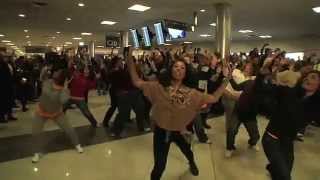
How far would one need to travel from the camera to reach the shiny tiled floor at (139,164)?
15.4ft

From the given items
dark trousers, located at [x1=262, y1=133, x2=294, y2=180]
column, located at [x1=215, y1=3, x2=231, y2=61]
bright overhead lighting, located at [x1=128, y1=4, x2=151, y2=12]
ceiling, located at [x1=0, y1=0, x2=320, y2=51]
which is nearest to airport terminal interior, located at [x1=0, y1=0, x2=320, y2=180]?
dark trousers, located at [x1=262, y1=133, x2=294, y2=180]

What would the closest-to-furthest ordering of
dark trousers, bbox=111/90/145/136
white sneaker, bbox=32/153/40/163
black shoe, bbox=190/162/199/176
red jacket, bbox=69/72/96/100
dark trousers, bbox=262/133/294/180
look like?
dark trousers, bbox=262/133/294/180, black shoe, bbox=190/162/199/176, white sneaker, bbox=32/153/40/163, dark trousers, bbox=111/90/145/136, red jacket, bbox=69/72/96/100

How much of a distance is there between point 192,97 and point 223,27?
972 centimetres

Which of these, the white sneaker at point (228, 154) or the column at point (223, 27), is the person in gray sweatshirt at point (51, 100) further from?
the column at point (223, 27)

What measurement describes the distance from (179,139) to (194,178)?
1009 millimetres

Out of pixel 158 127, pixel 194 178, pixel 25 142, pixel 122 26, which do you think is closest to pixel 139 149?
pixel 194 178

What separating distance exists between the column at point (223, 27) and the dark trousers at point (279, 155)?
30.9 ft

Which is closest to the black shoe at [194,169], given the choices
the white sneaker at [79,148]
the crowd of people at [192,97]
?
the crowd of people at [192,97]

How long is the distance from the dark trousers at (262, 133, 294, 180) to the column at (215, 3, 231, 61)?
9.41m

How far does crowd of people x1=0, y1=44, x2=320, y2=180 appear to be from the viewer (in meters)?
3.34

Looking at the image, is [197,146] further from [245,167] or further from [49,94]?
[49,94]

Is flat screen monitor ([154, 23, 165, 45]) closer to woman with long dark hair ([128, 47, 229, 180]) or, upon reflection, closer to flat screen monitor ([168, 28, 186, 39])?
flat screen monitor ([168, 28, 186, 39])

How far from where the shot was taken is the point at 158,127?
11.5ft

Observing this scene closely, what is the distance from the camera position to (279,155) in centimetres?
328
